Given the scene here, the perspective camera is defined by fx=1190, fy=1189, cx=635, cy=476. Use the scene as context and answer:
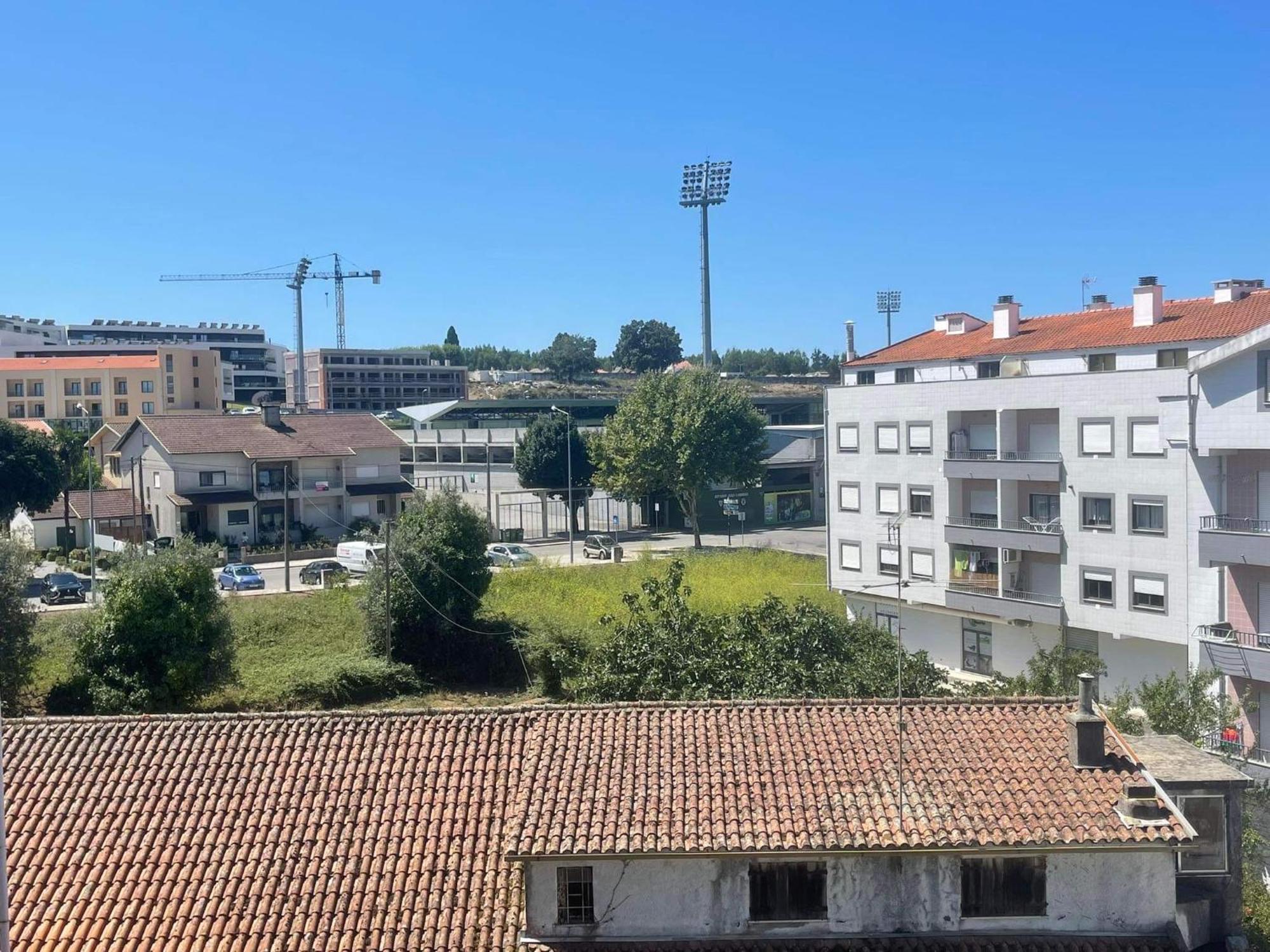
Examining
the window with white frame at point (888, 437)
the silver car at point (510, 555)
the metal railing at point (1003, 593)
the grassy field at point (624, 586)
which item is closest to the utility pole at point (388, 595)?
the grassy field at point (624, 586)

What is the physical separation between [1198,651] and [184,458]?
41704 mm

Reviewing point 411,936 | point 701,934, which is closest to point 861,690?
point 701,934

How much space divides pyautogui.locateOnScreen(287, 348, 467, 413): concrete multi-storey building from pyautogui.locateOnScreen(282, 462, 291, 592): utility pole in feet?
233

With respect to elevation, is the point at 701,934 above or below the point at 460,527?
below

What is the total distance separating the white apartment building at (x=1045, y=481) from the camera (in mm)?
28062

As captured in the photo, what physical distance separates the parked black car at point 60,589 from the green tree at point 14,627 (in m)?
14.3

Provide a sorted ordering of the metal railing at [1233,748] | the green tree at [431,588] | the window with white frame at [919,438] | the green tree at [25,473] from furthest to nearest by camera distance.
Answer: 1. the green tree at [25,473]
2. the window with white frame at [919,438]
3. the green tree at [431,588]
4. the metal railing at [1233,748]

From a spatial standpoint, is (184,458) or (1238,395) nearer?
(1238,395)

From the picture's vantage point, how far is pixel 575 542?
194ft

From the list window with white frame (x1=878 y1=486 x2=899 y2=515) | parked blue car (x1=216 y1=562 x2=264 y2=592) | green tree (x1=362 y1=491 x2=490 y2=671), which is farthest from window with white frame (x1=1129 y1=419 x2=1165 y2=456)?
parked blue car (x1=216 y1=562 x2=264 y2=592)

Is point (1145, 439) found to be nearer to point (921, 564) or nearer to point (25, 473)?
point (921, 564)

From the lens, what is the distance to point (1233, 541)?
24688mm

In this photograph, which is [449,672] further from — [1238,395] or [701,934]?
[701,934]

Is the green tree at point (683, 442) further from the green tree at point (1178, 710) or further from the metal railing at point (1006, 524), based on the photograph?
the green tree at point (1178, 710)
